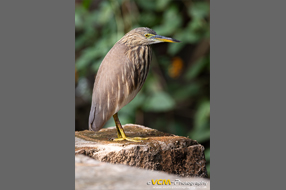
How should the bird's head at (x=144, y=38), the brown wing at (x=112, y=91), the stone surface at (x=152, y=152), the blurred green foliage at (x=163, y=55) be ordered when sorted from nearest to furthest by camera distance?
the stone surface at (x=152, y=152)
the brown wing at (x=112, y=91)
the bird's head at (x=144, y=38)
the blurred green foliage at (x=163, y=55)

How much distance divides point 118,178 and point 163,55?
211 cm

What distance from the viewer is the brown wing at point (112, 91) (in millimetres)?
4223

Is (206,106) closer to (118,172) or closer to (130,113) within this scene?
(130,113)

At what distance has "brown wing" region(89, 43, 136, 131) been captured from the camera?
4.22 metres

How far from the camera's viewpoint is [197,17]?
5.27 m

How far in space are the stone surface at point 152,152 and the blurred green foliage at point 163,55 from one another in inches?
18.1

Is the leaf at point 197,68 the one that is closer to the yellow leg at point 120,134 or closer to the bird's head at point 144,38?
the bird's head at point 144,38

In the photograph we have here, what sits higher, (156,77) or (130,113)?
(156,77)

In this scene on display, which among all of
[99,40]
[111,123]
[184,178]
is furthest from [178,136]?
[99,40]

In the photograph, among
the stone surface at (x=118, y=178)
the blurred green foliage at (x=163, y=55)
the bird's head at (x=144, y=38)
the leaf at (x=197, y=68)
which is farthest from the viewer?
the leaf at (x=197, y=68)

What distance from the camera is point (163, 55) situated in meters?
5.41

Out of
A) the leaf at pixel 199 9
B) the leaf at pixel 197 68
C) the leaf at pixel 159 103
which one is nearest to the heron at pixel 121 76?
the leaf at pixel 159 103

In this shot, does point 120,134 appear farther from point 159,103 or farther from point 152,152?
point 159,103

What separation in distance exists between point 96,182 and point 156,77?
1967 mm
